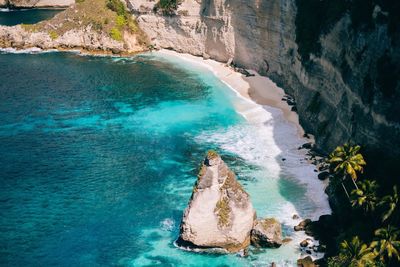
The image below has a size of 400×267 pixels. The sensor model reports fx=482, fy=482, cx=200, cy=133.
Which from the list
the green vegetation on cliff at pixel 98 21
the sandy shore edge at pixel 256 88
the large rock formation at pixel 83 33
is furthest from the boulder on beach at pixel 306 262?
the green vegetation on cliff at pixel 98 21

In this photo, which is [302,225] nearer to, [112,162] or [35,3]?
[112,162]

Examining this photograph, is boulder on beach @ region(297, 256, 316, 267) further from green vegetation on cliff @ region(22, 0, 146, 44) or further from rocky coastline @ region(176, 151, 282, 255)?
green vegetation on cliff @ region(22, 0, 146, 44)

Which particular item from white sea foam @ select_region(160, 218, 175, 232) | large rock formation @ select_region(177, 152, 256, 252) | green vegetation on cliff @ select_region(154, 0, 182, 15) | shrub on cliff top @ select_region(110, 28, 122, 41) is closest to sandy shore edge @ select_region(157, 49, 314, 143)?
green vegetation on cliff @ select_region(154, 0, 182, 15)

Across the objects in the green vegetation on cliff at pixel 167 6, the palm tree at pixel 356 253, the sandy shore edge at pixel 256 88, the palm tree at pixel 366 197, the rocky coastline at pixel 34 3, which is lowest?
the palm tree at pixel 356 253

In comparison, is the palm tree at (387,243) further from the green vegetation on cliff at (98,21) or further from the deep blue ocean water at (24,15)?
the deep blue ocean water at (24,15)

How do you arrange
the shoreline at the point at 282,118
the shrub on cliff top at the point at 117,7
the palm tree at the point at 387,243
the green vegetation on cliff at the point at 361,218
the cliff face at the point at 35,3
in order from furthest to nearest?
the cliff face at the point at 35,3 < the shrub on cliff top at the point at 117,7 < the shoreline at the point at 282,118 < the green vegetation on cliff at the point at 361,218 < the palm tree at the point at 387,243

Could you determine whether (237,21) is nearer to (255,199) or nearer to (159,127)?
(159,127)

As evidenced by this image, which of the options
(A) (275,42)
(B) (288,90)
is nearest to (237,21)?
(A) (275,42)
